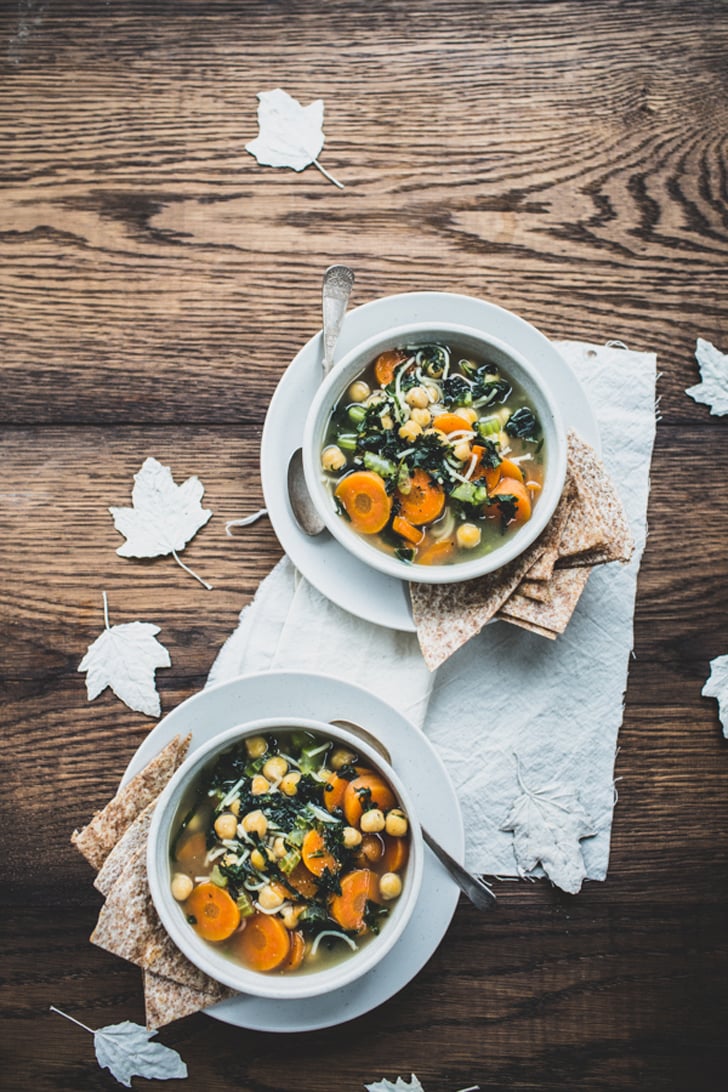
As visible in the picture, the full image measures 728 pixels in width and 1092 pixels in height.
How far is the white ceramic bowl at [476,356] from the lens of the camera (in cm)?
266

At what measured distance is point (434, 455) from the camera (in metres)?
2.75

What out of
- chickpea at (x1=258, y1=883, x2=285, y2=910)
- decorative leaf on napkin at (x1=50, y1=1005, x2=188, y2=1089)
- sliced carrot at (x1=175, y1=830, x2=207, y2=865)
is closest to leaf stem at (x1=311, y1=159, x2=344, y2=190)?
sliced carrot at (x1=175, y1=830, x2=207, y2=865)

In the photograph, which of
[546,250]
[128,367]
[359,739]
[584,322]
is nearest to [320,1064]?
[359,739]

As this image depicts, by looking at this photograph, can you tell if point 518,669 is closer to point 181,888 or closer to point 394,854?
point 394,854

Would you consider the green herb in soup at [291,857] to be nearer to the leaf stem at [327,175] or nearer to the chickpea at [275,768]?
the chickpea at [275,768]

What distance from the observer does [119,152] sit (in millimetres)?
3145

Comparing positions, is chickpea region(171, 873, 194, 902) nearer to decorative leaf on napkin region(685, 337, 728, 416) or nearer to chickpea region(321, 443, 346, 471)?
chickpea region(321, 443, 346, 471)

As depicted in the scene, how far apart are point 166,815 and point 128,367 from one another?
1474 millimetres

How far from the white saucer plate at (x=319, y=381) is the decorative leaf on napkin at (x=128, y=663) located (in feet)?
2.01

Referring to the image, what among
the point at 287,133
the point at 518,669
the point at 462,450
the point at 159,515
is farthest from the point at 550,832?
the point at 287,133

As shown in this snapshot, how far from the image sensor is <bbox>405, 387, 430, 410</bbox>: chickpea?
9.07 ft

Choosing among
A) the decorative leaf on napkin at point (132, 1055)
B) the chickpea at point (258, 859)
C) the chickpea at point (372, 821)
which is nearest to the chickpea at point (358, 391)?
the chickpea at point (372, 821)

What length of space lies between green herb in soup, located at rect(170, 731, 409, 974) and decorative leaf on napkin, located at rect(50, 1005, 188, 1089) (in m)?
0.63

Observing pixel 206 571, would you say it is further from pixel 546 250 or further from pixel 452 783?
pixel 546 250
